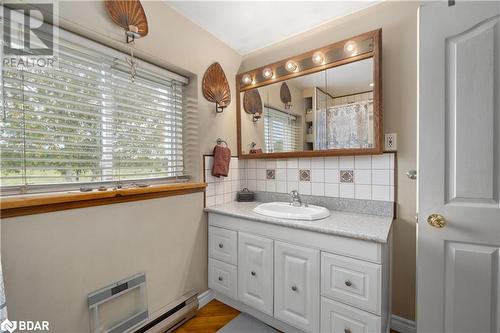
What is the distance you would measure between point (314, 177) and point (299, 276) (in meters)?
0.79

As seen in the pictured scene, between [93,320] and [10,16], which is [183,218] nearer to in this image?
[93,320]

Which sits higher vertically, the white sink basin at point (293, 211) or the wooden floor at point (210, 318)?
the white sink basin at point (293, 211)

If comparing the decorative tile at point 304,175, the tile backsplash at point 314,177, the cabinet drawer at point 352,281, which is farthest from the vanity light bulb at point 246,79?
the cabinet drawer at point 352,281

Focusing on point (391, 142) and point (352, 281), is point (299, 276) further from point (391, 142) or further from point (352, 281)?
point (391, 142)

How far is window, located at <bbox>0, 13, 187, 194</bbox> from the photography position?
1.05 meters

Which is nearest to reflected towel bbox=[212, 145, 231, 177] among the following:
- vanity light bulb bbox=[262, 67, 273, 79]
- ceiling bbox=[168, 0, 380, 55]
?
vanity light bulb bbox=[262, 67, 273, 79]

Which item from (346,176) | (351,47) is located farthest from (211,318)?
(351,47)

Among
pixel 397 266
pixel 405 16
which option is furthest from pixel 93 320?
pixel 405 16

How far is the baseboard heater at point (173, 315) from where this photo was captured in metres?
1.42

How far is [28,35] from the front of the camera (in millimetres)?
1079

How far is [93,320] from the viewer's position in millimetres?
1184

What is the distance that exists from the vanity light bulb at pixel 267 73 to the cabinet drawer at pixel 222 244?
4.49ft

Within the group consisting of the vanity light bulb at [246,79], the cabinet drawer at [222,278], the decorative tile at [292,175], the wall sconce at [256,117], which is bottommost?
the cabinet drawer at [222,278]

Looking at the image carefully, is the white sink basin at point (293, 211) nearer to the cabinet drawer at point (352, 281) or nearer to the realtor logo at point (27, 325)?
the cabinet drawer at point (352, 281)
